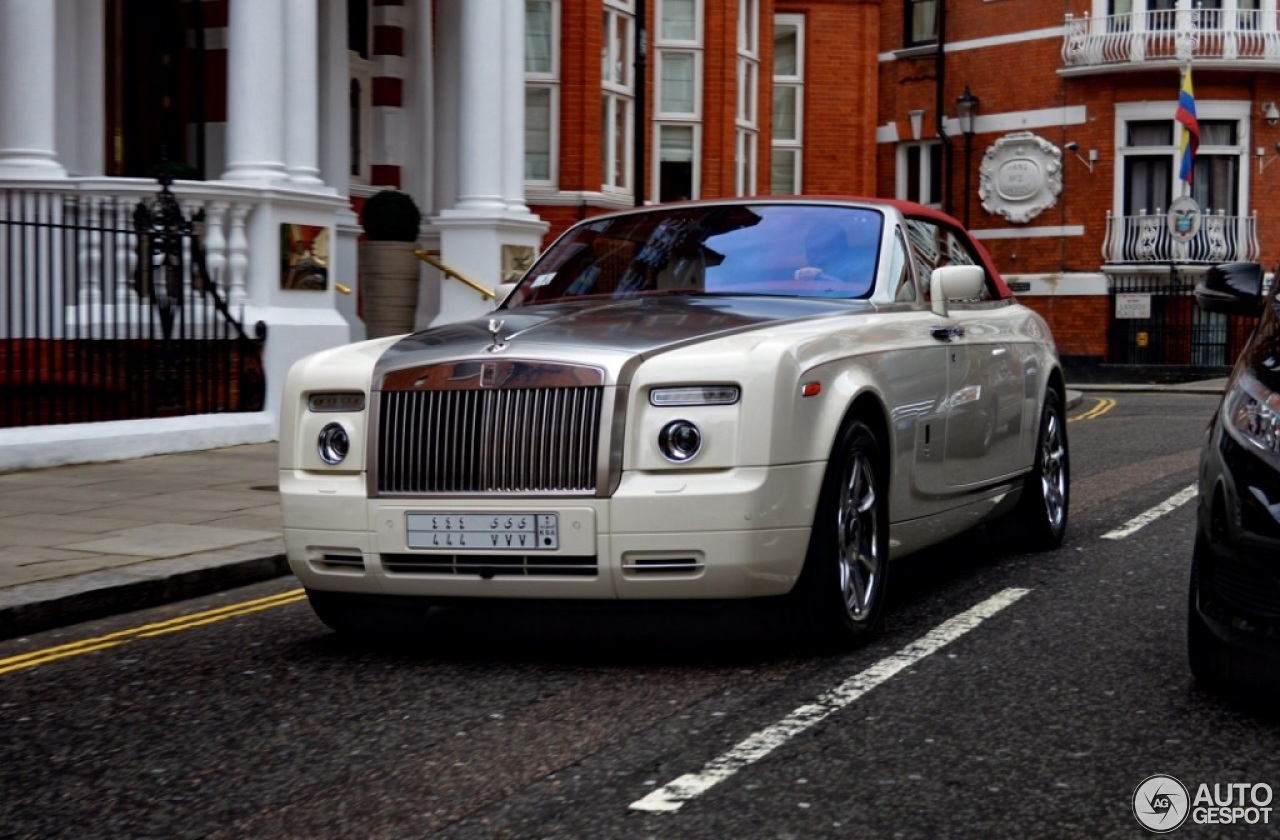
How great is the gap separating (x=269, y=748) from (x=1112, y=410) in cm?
1976

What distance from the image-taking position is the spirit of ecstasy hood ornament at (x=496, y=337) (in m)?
6.08

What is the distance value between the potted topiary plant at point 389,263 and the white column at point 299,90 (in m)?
4.51

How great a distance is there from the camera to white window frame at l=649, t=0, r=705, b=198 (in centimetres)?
2848

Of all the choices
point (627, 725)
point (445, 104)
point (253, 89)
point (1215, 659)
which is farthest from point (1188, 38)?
point (627, 725)

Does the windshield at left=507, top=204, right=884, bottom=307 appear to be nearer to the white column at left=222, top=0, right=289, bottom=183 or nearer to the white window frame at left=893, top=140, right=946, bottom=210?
the white column at left=222, top=0, right=289, bottom=183

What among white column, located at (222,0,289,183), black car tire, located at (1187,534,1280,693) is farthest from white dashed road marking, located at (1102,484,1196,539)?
white column, located at (222,0,289,183)

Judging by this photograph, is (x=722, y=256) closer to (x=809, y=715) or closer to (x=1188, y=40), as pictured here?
(x=809, y=715)

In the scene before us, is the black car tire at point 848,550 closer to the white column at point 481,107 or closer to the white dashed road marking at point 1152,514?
the white dashed road marking at point 1152,514

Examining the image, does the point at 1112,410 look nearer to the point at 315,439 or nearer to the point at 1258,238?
the point at 1258,238

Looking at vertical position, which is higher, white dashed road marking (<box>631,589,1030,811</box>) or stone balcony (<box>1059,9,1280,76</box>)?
stone balcony (<box>1059,9,1280,76</box>)

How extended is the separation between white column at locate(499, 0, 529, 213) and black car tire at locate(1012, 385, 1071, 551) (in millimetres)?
11606

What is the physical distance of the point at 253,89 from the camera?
50.5 ft

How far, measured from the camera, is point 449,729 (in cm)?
514

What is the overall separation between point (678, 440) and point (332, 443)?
127 cm
